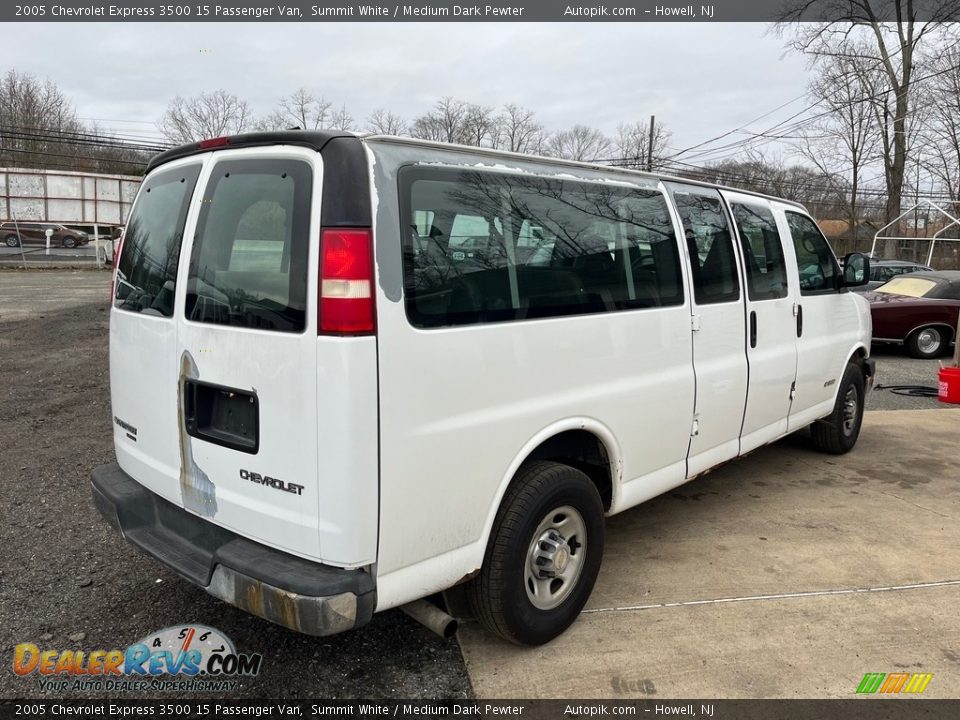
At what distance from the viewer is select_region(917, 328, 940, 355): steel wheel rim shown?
11.2 meters

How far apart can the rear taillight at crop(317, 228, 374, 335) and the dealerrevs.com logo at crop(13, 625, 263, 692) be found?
62.8 inches

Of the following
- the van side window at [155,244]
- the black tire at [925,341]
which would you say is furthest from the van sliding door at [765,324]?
the black tire at [925,341]

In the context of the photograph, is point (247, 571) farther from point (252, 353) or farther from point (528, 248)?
point (528, 248)

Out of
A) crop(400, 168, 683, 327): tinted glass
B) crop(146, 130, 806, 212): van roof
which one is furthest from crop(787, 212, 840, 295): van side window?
crop(146, 130, 806, 212): van roof

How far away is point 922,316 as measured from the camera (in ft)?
36.2

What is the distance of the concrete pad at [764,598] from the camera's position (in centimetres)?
279

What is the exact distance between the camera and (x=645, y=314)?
329 centimetres

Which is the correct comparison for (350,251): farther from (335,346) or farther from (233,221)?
(233,221)

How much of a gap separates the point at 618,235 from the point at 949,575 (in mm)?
2640

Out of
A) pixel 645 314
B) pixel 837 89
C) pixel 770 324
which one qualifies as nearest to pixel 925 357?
pixel 770 324

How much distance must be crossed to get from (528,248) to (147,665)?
2363 mm

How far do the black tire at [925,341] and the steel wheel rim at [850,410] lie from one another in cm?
674

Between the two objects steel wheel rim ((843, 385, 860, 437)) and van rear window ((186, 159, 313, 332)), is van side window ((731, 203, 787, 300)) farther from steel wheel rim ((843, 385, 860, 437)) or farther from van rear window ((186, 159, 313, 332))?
van rear window ((186, 159, 313, 332))

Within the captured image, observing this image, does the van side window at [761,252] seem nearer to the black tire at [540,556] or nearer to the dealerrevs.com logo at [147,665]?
the black tire at [540,556]
